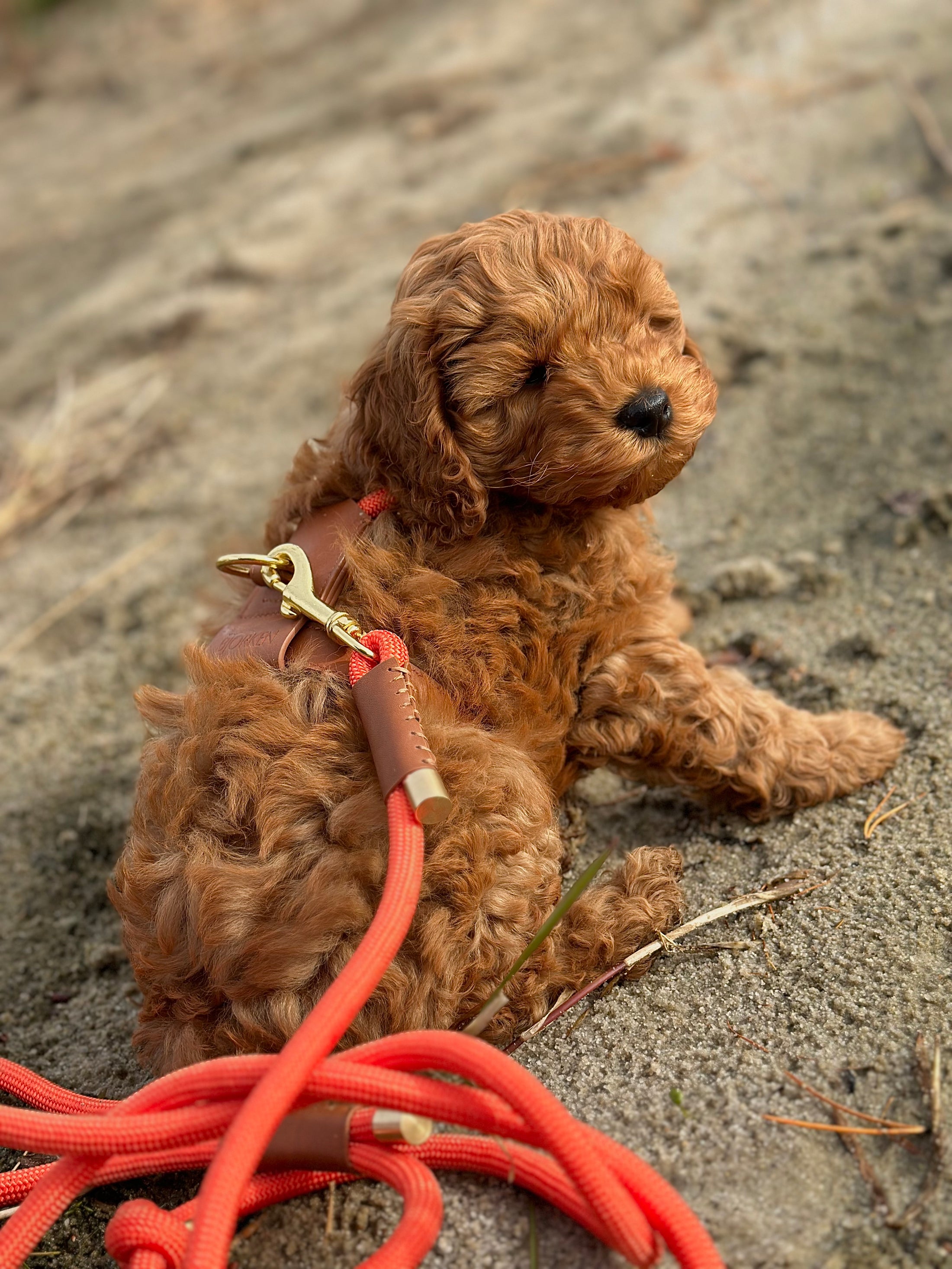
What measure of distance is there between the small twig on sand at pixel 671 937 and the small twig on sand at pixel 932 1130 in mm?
581

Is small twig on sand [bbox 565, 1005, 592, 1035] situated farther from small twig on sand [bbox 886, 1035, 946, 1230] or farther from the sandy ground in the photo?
small twig on sand [bbox 886, 1035, 946, 1230]

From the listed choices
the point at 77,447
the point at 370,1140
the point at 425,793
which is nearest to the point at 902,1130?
the point at 370,1140

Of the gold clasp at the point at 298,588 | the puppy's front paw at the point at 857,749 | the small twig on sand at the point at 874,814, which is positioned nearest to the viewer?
the gold clasp at the point at 298,588

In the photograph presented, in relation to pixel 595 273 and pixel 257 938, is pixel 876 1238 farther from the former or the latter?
pixel 595 273

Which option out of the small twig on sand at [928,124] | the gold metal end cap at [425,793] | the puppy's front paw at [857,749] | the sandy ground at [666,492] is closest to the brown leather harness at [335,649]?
the gold metal end cap at [425,793]

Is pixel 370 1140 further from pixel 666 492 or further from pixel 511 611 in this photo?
pixel 666 492

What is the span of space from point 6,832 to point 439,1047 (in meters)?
2.67

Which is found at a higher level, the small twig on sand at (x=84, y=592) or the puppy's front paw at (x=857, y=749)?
the small twig on sand at (x=84, y=592)

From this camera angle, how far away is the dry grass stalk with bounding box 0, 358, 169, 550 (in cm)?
648

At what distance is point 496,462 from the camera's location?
3031 millimetres

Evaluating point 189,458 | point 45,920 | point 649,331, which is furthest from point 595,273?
point 189,458

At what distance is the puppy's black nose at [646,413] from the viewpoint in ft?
9.54

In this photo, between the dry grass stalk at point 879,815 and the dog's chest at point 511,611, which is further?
the dry grass stalk at point 879,815

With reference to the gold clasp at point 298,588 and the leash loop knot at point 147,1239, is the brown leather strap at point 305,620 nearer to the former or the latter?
the gold clasp at point 298,588
